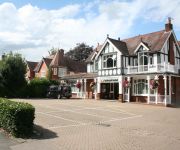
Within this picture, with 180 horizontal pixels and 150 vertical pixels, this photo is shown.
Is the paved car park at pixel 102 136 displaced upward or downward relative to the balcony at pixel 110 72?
downward

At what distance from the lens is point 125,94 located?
34.8 metres

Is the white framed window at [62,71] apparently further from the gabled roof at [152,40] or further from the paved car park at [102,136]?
the paved car park at [102,136]

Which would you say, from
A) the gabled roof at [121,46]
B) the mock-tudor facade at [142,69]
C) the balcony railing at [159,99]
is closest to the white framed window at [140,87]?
the mock-tudor facade at [142,69]

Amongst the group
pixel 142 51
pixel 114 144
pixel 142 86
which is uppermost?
pixel 142 51

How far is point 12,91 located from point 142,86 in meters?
19.3

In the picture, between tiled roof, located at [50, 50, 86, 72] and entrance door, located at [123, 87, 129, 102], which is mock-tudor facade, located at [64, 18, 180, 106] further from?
tiled roof, located at [50, 50, 86, 72]

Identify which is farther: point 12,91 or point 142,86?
point 12,91

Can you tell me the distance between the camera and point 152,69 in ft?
104

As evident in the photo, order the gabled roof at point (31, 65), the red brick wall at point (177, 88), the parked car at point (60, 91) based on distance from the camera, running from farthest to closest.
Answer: the gabled roof at point (31, 65) → the parked car at point (60, 91) → the red brick wall at point (177, 88)

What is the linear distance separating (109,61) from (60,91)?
28.4 ft

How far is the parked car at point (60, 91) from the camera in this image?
4100cm

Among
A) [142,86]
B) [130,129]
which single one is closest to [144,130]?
[130,129]

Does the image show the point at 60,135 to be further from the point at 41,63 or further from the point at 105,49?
the point at 41,63

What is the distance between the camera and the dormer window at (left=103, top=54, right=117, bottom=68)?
36.3 m
